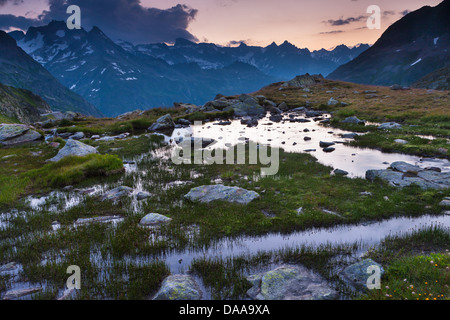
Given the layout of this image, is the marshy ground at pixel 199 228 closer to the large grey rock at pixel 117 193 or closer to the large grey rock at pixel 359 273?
the large grey rock at pixel 359 273

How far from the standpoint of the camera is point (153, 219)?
1245 centimetres

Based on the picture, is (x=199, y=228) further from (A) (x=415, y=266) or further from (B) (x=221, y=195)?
(A) (x=415, y=266)

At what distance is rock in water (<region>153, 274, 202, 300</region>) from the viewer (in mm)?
7312

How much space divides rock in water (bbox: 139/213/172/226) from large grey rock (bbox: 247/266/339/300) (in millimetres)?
5807

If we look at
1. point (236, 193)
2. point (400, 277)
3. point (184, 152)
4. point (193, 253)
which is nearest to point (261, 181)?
point (236, 193)

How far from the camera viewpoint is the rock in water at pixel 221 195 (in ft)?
47.6

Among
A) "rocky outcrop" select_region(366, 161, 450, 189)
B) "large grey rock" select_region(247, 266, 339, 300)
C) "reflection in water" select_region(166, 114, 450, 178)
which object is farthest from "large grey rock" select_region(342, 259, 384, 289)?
"reflection in water" select_region(166, 114, 450, 178)

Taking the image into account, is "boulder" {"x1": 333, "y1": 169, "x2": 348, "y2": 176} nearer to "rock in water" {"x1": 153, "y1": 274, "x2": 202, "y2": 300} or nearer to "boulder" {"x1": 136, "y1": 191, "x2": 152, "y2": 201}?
"boulder" {"x1": 136, "y1": 191, "x2": 152, "y2": 201}

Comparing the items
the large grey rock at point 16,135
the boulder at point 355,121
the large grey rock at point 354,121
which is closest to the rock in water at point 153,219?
the large grey rock at point 16,135

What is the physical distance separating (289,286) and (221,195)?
7733mm

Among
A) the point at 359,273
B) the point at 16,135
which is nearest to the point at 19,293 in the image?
the point at 359,273

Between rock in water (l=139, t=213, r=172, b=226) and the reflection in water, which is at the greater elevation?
the reflection in water
